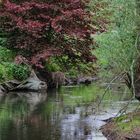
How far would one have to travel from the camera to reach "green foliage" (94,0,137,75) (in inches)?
803

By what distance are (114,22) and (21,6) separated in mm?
15196

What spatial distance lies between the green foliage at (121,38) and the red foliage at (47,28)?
1281 centimetres

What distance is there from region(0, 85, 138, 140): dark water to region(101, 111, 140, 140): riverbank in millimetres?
342

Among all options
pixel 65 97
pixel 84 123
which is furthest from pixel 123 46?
pixel 65 97

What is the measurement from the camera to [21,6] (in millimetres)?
35219

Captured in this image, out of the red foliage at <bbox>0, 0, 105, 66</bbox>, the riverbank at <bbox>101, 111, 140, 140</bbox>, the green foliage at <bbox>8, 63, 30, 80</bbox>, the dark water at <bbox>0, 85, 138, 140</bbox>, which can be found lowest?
the dark water at <bbox>0, 85, 138, 140</bbox>

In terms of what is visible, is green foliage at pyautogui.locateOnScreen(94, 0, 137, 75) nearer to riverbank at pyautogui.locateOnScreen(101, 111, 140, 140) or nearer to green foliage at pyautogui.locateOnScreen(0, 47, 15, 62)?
riverbank at pyautogui.locateOnScreen(101, 111, 140, 140)

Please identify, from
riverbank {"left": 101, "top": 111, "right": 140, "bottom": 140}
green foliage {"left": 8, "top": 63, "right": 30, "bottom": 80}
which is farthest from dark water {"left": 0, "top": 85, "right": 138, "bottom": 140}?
green foliage {"left": 8, "top": 63, "right": 30, "bottom": 80}

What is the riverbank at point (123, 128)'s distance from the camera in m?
18.6

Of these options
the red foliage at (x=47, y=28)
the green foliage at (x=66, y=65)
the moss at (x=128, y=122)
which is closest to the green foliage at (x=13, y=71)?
the red foliage at (x=47, y=28)

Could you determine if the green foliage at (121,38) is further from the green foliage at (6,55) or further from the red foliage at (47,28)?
the green foliage at (6,55)

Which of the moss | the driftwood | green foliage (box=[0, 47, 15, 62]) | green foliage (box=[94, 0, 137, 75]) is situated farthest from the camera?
green foliage (box=[0, 47, 15, 62])

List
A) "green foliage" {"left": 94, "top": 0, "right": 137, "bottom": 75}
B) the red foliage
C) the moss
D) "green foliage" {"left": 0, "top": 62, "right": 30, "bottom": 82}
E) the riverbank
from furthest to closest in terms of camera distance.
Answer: the red foliage
"green foliage" {"left": 0, "top": 62, "right": 30, "bottom": 82}
"green foliage" {"left": 94, "top": 0, "right": 137, "bottom": 75}
the moss
the riverbank

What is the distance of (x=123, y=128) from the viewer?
19.4m
